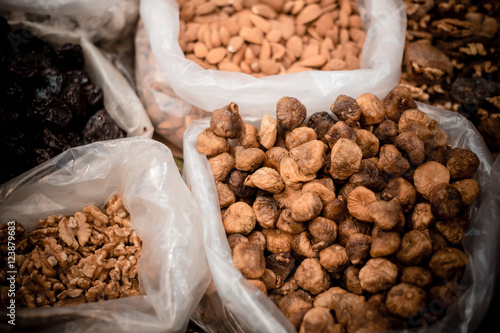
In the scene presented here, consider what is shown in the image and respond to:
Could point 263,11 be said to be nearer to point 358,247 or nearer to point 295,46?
point 295,46

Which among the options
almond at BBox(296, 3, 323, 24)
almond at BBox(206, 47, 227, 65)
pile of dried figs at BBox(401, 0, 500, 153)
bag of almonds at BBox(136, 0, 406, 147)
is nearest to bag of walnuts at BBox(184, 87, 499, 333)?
bag of almonds at BBox(136, 0, 406, 147)

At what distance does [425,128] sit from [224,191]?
0.77m

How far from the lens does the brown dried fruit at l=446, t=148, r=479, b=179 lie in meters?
1.17

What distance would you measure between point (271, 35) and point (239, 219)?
0.96 metres

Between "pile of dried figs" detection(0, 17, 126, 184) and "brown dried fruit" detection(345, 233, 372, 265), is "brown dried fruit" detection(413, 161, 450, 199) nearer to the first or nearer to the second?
"brown dried fruit" detection(345, 233, 372, 265)

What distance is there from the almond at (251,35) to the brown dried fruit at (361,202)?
897 mm

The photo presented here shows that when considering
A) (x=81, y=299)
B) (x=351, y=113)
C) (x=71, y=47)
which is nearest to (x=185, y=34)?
(x=71, y=47)

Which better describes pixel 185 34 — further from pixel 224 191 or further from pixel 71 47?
pixel 224 191

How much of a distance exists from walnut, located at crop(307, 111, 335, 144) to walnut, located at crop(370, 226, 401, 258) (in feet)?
1.30

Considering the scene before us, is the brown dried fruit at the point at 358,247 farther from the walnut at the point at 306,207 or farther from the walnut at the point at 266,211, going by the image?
the walnut at the point at 266,211

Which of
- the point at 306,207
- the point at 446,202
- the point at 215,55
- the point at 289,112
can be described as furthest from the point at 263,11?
the point at 446,202

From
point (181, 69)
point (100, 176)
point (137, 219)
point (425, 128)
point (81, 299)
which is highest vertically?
point (181, 69)

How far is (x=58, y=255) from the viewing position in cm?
121

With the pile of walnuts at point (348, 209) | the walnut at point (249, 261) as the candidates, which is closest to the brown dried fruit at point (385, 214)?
the pile of walnuts at point (348, 209)
